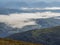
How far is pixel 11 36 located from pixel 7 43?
164mm

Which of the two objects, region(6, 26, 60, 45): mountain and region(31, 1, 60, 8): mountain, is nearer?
region(6, 26, 60, 45): mountain

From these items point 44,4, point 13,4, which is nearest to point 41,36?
point 44,4

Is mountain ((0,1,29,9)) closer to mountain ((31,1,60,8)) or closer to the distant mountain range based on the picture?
the distant mountain range

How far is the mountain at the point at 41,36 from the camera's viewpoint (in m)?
3.39

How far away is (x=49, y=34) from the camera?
3428mm

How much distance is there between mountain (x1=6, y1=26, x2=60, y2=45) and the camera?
3389mm

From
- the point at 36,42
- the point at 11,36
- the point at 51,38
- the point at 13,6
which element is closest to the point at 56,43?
the point at 51,38

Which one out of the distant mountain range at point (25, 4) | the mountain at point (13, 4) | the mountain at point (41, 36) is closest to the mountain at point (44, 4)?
the distant mountain range at point (25, 4)

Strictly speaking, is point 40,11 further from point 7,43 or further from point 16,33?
point 7,43

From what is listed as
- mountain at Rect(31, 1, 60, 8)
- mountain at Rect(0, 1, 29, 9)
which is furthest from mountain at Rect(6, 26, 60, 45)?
mountain at Rect(0, 1, 29, 9)

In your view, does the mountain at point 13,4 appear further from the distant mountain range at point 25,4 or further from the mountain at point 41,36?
the mountain at point 41,36

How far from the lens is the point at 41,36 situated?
3.42 meters

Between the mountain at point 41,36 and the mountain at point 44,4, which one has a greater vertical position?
the mountain at point 44,4

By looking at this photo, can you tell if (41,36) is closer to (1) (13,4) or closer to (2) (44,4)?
(2) (44,4)
